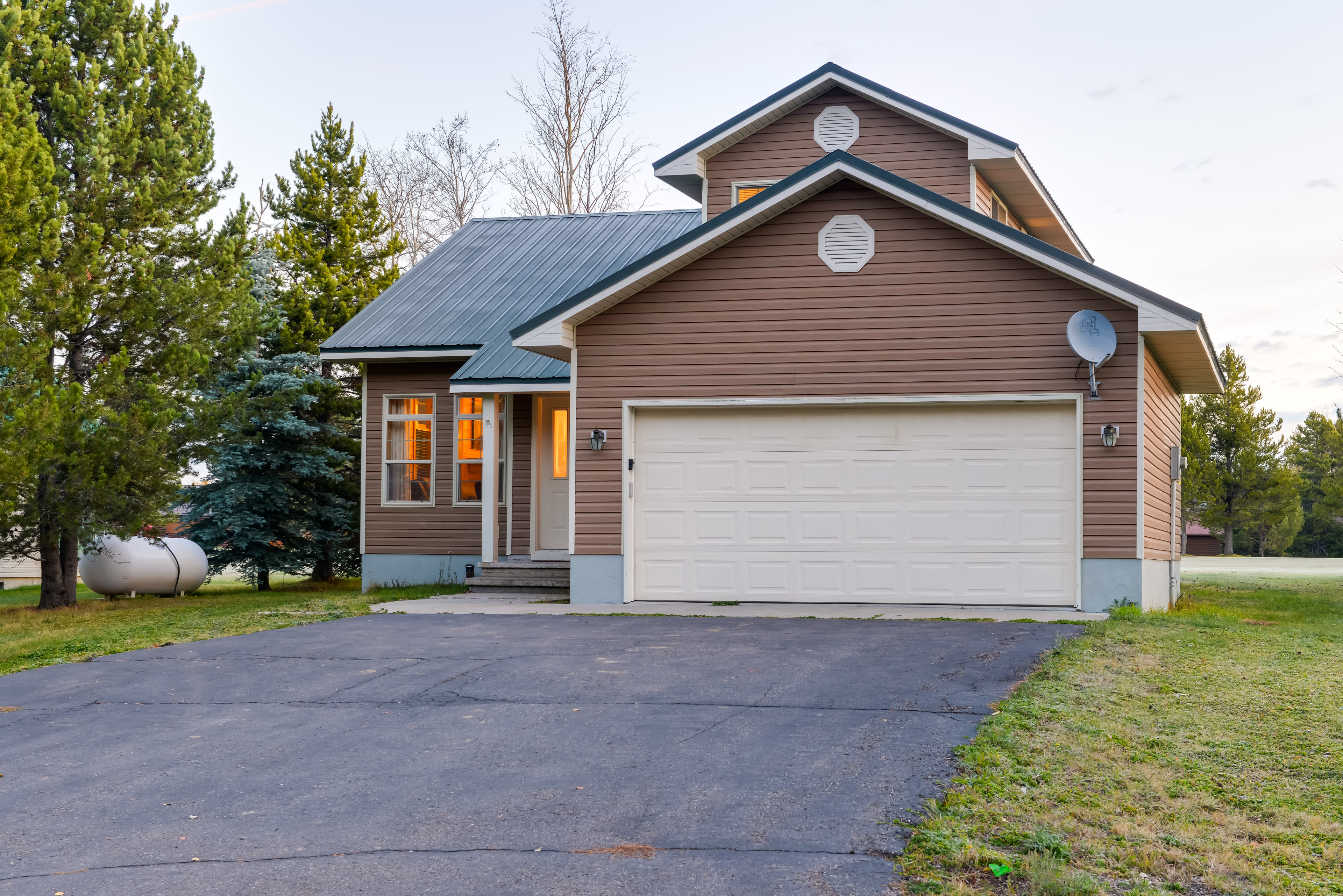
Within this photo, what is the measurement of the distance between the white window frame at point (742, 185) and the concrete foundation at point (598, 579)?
590 cm

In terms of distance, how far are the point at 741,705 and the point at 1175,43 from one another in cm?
1530

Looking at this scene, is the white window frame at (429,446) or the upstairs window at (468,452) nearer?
the upstairs window at (468,452)

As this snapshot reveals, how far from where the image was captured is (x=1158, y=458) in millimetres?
13445

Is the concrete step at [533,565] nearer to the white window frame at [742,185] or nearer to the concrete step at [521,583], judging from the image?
the concrete step at [521,583]

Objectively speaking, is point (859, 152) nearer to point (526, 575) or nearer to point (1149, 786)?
point (526, 575)

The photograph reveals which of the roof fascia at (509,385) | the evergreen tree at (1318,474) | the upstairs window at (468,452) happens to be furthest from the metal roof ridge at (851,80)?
the evergreen tree at (1318,474)

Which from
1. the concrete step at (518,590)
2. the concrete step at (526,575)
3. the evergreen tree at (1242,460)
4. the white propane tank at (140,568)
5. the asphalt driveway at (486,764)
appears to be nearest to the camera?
the asphalt driveway at (486,764)

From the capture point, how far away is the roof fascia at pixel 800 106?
48.0ft

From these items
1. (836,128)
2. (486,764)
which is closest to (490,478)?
(836,128)

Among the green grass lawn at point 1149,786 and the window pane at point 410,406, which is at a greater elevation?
the window pane at point 410,406

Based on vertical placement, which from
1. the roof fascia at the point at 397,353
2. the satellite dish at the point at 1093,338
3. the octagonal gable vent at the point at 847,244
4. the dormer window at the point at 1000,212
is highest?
the dormer window at the point at 1000,212

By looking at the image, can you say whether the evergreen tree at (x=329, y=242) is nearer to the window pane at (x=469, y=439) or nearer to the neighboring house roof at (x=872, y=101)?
the window pane at (x=469, y=439)

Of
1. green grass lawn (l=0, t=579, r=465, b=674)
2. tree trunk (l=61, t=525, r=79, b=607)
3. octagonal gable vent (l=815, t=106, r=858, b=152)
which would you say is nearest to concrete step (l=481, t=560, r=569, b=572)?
green grass lawn (l=0, t=579, r=465, b=674)

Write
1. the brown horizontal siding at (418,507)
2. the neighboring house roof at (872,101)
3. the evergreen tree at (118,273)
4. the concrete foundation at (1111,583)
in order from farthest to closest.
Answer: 1. the brown horizontal siding at (418,507)
2. the neighboring house roof at (872,101)
3. the evergreen tree at (118,273)
4. the concrete foundation at (1111,583)
